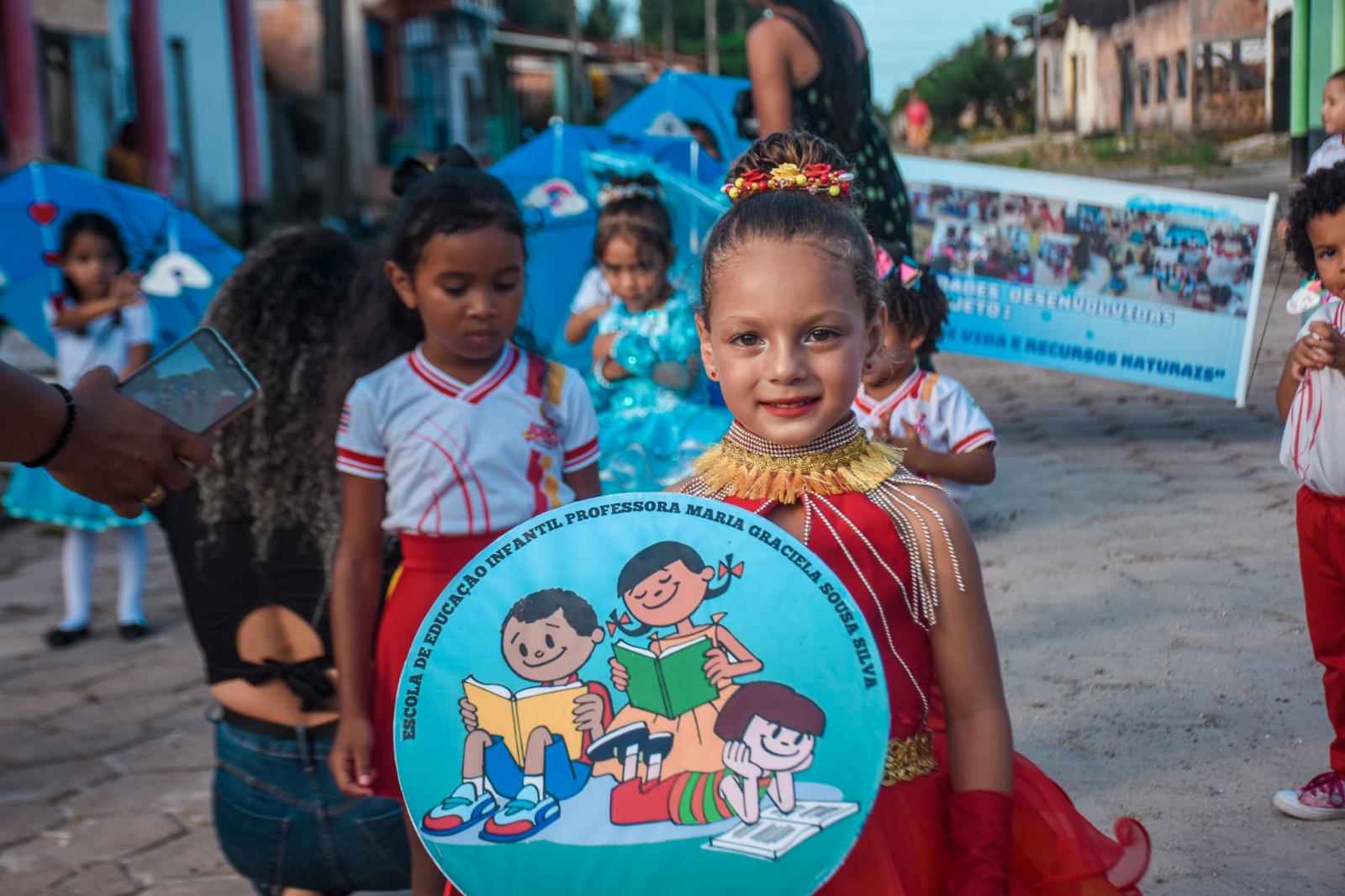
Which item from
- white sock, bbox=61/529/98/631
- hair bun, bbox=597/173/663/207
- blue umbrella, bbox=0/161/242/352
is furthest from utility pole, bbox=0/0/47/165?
hair bun, bbox=597/173/663/207

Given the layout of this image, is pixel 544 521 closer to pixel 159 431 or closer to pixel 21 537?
pixel 159 431

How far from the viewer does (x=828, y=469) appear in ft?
Result: 5.56

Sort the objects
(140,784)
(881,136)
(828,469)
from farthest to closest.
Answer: (881,136) → (140,784) → (828,469)

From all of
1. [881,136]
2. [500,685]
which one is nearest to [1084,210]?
[881,136]

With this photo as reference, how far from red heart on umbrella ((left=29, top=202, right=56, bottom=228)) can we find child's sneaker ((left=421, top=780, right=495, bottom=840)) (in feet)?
15.2

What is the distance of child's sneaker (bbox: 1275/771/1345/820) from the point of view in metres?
2.80

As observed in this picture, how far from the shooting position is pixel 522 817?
4.62 feet

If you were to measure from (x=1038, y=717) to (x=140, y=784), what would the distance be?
7.78ft

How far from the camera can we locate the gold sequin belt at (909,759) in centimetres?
161

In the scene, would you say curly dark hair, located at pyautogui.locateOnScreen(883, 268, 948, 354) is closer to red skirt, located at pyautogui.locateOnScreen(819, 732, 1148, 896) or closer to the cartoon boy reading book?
red skirt, located at pyautogui.locateOnScreen(819, 732, 1148, 896)

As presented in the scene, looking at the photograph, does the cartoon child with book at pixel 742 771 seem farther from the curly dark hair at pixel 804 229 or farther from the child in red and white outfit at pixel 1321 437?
the child in red and white outfit at pixel 1321 437

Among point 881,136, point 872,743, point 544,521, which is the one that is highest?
point 881,136

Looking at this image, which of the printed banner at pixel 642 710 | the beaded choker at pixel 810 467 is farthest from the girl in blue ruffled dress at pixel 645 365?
the printed banner at pixel 642 710

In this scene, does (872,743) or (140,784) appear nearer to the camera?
(872,743)
